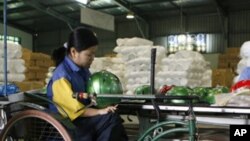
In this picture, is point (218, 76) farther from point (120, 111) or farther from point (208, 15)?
point (120, 111)

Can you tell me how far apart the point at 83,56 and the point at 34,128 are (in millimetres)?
631

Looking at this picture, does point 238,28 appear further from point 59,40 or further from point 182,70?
point 182,70

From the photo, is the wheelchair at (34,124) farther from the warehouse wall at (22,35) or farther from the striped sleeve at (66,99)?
the warehouse wall at (22,35)

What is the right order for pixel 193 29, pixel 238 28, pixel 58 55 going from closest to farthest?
pixel 58 55, pixel 238 28, pixel 193 29

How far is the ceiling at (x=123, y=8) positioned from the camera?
49.3 feet

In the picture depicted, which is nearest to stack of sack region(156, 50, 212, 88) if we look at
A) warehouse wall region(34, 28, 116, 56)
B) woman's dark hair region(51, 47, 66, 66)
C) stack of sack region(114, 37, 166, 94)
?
stack of sack region(114, 37, 166, 94)

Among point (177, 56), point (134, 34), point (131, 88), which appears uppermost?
point (134, 34)

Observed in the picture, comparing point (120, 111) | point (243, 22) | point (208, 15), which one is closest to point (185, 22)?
point (208, 15)

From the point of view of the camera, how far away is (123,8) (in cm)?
1580

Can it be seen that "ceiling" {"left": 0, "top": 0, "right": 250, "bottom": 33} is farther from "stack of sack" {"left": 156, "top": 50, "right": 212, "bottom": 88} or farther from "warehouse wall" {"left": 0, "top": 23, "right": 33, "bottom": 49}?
"stack of sack" {"left": 156, "top": 50, "right": 212, "bottom": 88}

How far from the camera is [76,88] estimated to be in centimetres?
267

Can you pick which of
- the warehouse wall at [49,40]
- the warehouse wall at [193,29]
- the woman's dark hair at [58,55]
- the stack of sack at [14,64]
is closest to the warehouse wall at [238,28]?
the warehouse wall at [193,29]

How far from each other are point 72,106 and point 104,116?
0.73ft

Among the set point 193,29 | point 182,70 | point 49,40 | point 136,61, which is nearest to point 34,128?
point 182,70
